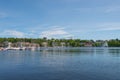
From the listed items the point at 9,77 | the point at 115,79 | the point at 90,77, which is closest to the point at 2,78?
the point at 9,77

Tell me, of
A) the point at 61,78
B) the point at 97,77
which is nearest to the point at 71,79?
the point at 61,78

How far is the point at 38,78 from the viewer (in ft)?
112

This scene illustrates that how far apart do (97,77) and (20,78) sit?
11.0 metres

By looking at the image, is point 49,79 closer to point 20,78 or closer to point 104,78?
point 20,78

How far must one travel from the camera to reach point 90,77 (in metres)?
34.9

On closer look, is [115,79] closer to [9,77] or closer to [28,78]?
[28,78]

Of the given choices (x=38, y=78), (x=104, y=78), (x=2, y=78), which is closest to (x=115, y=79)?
(x=104, y=78)

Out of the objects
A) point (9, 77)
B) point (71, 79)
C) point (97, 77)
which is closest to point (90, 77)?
point (97, 77)

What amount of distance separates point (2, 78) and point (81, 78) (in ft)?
36.6

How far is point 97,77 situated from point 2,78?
13.6m

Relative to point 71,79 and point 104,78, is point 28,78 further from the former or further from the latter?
point 104,78

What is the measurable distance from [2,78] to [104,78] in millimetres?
14422

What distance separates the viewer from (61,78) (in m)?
33.9

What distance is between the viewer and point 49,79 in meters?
33.3
